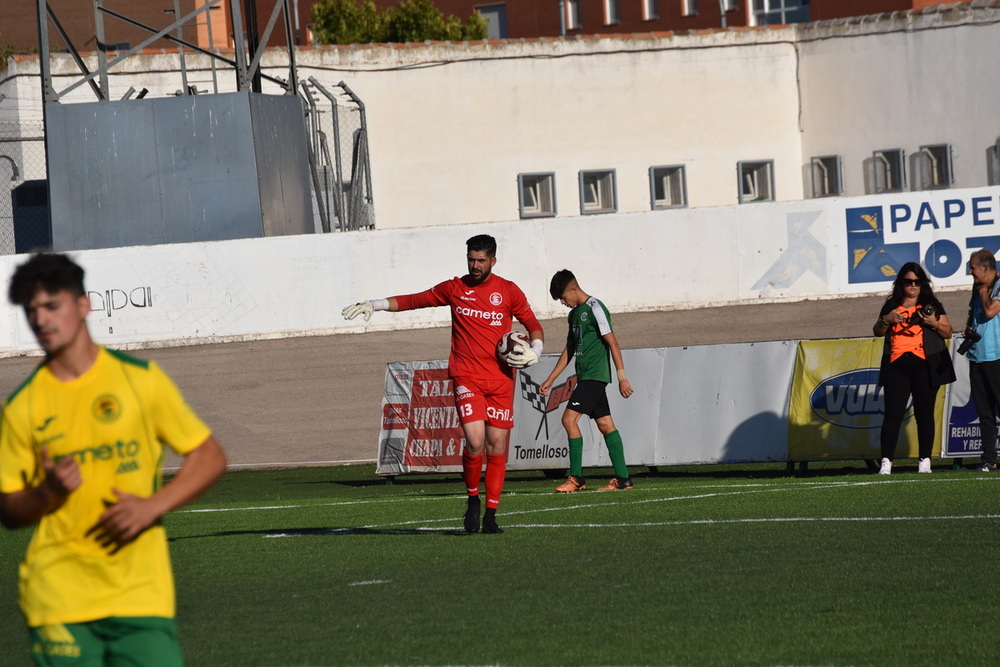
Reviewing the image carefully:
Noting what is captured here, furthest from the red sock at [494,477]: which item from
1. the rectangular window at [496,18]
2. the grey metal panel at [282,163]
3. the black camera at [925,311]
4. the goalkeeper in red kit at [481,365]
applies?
the rectangular window at [496,18]

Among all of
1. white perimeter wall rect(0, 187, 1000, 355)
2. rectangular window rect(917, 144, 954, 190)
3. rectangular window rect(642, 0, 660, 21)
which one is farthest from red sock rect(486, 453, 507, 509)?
rectangular window rect(642, 0, 660, 21)

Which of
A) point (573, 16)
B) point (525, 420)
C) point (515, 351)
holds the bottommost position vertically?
point (525, 420)

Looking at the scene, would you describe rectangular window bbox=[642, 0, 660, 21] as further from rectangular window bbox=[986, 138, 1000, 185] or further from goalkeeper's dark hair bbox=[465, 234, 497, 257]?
goalkeeper's dark hair bbox=[465, 234, 497, 257]

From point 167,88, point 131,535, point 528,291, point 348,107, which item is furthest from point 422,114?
point 131,535

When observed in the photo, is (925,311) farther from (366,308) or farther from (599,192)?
(599,192)

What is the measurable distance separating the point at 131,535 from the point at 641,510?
311 inches

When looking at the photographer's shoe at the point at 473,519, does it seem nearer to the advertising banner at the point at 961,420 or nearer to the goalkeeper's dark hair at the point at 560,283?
the goalkeeper's dark hair at the point at 560,283

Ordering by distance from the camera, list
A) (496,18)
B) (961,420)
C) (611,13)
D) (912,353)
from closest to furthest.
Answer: (912,353)
(961,420)
(611,13)
(496,18)

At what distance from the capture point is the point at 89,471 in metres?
4.05

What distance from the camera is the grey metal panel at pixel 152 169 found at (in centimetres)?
2994

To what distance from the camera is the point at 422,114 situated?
1572 inches

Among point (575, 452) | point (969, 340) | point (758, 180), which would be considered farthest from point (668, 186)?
point (575, 452)

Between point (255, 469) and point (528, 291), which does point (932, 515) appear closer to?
point (255, 469)

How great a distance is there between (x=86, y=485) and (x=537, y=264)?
25468mm
